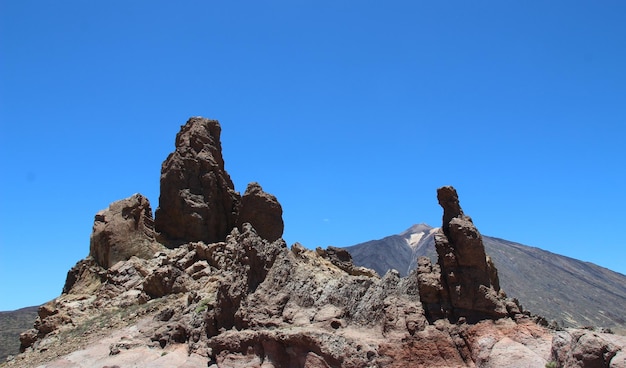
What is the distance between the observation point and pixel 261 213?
37.9m

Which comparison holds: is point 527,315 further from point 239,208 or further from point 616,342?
point 239,208

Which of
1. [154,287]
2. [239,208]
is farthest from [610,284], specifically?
[154,287]

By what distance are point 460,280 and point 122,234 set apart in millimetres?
22579

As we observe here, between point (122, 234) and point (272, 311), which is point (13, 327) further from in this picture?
point (272, 311)

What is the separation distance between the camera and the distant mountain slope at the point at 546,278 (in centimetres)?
8612

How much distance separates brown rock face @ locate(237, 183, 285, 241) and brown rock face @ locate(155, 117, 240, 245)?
1.72 metres

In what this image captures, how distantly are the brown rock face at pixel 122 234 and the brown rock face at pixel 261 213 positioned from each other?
19.4 ft

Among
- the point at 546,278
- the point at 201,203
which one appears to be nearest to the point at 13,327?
the point at 201,203

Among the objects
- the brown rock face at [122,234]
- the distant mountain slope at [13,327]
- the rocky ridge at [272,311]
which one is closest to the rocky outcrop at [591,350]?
the rocky ridge at [272,311]

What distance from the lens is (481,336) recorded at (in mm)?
18156

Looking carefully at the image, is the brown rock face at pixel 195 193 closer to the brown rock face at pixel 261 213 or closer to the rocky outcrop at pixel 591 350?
the brown rock face at pixel 261 213

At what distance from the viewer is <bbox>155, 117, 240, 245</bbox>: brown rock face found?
122ft

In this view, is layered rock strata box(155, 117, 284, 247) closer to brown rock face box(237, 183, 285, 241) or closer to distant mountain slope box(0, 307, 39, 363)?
brown rock face box(237, 183, 285, 241)

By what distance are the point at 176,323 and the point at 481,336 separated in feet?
42.8
